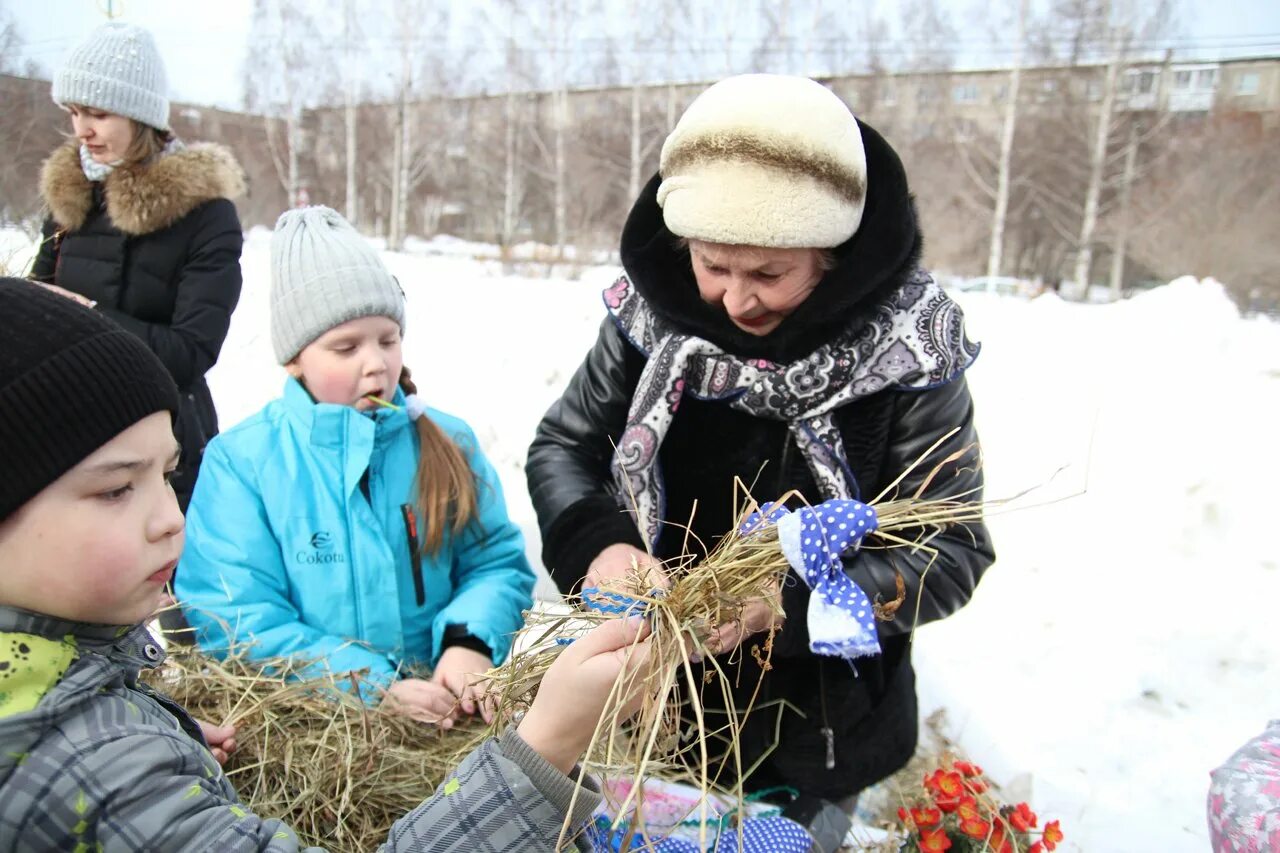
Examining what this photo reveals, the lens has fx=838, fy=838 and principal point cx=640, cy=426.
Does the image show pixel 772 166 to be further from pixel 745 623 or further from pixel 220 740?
pixel 220 740

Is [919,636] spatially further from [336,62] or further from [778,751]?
[336,62]

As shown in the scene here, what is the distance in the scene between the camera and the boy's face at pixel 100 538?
0.92 meters

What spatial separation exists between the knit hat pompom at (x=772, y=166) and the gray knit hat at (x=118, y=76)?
2372 mm

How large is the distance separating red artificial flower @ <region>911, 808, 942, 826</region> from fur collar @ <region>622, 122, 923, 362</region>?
1.01 metres

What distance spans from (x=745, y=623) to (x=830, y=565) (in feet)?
0.60

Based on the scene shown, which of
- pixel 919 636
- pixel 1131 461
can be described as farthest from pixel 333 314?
pixel 1131 461

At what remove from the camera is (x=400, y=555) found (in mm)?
2143

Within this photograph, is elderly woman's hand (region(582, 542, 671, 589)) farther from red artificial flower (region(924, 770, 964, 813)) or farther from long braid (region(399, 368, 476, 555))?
red artificial flower (region(924, 770, 964, 813))

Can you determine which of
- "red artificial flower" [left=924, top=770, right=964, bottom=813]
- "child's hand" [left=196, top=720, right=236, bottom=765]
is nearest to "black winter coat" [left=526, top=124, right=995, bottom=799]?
"red artificial flower" [left=924, top=770, right=964, bottom=813]

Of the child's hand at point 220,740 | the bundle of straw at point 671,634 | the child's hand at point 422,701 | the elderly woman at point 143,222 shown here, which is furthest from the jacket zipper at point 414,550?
the elderly woman at point 143,222

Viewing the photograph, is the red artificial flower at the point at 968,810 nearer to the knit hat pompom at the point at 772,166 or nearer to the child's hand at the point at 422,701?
Result: the child's hand at the point at 422,701

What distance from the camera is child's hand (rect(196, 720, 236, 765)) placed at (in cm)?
152

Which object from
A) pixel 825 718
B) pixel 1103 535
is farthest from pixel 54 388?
pixel 1103 535

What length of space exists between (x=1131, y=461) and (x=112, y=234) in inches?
211
